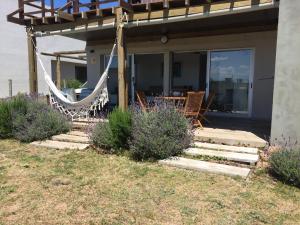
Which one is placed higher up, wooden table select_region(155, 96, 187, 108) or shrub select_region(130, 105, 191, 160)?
wooden table select_region(155, 96, 187, 108)

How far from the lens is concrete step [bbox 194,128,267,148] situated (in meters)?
4.98

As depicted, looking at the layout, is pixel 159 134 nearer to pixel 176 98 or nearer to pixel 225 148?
pixel 225 148

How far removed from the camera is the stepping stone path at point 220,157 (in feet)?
13.1

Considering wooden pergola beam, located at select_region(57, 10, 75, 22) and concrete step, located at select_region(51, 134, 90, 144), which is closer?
concrete step, located at select_region(51, 134, 90, 144)

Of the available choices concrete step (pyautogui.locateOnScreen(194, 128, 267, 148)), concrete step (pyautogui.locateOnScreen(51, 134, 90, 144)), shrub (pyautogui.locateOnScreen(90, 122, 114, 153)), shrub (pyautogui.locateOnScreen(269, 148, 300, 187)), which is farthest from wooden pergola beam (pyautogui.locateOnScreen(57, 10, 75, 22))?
shrub (pyautogui.locateOnScreen(269, 148, 300, 187))

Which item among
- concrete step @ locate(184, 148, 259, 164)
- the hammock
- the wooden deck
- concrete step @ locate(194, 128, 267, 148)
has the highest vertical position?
the wooden deck

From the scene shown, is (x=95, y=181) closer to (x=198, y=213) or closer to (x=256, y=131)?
(x=198, y=213)

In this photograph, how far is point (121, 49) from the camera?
605 cm

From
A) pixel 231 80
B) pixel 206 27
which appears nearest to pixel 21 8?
pixel 206 27

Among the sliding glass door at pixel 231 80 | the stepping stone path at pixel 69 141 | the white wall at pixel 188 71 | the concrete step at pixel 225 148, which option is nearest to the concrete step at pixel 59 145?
the stepping stone path at pixel 69 141

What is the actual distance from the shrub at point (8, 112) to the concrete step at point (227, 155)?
3.74m

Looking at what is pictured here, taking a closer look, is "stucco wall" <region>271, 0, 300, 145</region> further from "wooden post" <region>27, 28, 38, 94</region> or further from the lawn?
"wooden post" <region>27, 28, 38, 94</region>

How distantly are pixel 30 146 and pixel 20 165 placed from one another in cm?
117

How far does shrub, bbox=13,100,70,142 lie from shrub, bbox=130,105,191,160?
2224 mm
